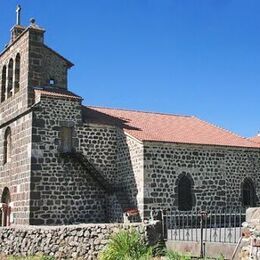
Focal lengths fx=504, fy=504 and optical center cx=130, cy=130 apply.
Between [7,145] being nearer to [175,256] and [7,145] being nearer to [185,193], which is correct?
[185,193]

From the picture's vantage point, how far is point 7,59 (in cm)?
2825

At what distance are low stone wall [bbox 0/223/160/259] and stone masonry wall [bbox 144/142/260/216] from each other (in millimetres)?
6681

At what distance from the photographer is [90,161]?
84.2 feet

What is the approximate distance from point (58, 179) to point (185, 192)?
20.8 ft

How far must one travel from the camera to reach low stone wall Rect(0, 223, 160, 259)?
49.9ft

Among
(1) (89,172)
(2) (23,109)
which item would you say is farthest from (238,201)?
(2) (23,109)

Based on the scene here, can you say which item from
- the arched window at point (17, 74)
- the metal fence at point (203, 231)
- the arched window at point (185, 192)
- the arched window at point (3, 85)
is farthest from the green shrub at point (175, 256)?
the arched window at point (3, 85)

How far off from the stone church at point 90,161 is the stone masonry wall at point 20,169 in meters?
0.05

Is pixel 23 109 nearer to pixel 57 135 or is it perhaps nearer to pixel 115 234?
pixel 57 135

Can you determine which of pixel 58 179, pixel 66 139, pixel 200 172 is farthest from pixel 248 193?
pixel 58 179

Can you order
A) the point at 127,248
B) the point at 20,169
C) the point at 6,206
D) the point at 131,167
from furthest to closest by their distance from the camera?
the point at 6,206 < the point at 131,167 < the point at 20,169 < the point at 127,248

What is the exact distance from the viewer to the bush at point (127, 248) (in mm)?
13969

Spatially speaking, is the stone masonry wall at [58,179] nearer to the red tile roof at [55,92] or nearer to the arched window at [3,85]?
the red tile roof at [55,92]

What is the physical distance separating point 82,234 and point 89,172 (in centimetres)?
Answer: 928
